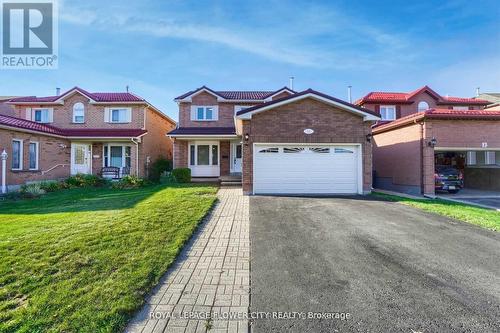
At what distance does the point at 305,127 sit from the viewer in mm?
12422

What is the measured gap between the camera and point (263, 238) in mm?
5969

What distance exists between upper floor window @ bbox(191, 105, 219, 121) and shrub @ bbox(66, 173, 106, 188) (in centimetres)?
757

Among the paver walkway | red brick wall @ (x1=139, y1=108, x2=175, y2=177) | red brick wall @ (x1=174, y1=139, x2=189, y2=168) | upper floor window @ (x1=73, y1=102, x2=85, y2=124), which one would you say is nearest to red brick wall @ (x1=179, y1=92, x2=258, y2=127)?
red brick wall @ (x1=174, y1=139, x2=189, y2=168)

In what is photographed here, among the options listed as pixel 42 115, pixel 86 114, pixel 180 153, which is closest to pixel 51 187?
pixel 180 153

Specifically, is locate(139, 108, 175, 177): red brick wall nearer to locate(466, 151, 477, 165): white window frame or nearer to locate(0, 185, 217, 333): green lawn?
locate(0, 185, 217, 333): green lawn

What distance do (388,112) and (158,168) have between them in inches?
778

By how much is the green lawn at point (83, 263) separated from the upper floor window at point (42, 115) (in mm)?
15363

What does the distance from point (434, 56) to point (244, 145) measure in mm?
12069

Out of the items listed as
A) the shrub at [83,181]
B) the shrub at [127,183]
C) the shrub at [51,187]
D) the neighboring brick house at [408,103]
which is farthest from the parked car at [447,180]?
the shrub at [51,187]

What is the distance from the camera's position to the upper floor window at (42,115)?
20.0 metres

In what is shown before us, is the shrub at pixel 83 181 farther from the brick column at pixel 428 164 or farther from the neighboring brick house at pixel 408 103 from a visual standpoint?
the neighboring brick house at pixel 408 103

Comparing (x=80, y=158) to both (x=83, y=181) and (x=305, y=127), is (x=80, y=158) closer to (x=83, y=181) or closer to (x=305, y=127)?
(x=83, y=181)

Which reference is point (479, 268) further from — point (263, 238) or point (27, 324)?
point (27, 324)

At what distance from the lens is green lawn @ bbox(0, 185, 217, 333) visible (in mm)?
2920
